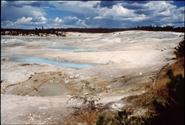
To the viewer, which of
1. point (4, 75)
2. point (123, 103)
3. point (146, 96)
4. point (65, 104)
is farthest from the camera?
point (4, 75)

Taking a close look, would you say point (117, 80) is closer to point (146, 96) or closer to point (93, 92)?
point (93, 92)

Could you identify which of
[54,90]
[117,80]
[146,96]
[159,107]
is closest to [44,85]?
[54,90]

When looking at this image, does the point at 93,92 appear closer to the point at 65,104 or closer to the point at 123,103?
the point at 65,104

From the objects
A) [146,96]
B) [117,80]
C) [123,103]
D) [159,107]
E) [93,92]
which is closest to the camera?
[159,107]

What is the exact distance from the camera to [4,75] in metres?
22.3

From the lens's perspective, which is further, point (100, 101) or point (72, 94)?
point (72, 94)

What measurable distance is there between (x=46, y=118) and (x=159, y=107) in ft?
15.7

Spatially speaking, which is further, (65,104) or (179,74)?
(65,104)

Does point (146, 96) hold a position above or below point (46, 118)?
above

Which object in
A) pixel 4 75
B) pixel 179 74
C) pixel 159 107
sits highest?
pixel 179 74

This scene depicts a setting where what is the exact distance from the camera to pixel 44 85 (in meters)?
18.7

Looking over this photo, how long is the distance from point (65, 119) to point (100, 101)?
236 centimetres

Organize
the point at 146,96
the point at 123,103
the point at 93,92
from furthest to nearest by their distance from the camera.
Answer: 1. the point at 93,92
2. the point at 123,103
3. the point at 146,96

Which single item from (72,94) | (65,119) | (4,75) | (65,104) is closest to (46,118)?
(65,119)
